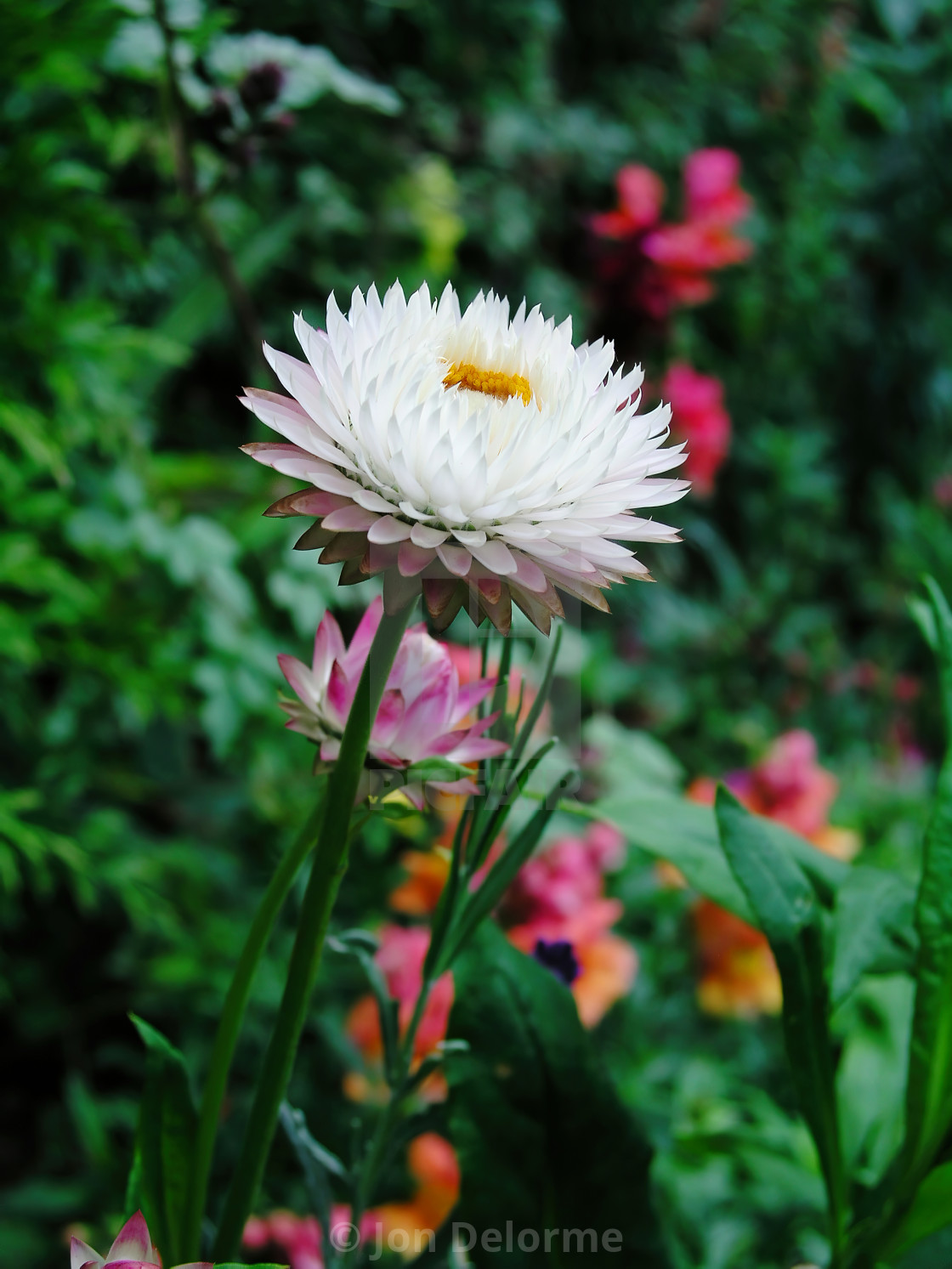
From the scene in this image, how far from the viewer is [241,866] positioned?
111 centimetres

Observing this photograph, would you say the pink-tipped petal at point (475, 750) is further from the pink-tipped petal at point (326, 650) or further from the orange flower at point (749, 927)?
the orange flower at point (749, 927)

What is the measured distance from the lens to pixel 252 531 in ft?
3.26

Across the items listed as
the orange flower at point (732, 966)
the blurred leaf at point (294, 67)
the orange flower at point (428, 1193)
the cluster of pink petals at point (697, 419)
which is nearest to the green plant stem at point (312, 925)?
the orange flower at point (428, 1193)

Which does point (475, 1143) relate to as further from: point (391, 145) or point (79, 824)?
point (391, 145)

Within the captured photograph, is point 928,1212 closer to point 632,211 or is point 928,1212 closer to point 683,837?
point 683,837

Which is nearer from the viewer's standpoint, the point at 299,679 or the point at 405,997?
the point at 299,679

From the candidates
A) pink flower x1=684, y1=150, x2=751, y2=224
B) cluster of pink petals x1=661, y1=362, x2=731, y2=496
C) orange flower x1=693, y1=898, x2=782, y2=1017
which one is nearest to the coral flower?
orange flower x1=693, y1=898, x2=782, y2=1017

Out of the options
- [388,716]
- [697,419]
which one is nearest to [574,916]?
[388,716]

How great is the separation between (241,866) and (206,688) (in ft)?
0.96

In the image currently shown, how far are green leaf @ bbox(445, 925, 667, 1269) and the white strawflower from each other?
0.72 ft

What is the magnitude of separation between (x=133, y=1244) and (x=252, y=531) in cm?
77

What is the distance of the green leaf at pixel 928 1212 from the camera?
0.41 m

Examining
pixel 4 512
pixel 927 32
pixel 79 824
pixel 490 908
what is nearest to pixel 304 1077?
pixel 79 824

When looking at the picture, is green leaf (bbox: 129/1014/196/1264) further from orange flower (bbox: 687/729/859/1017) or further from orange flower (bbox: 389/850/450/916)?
orange flower (bbox: 687/729/859/1017)
